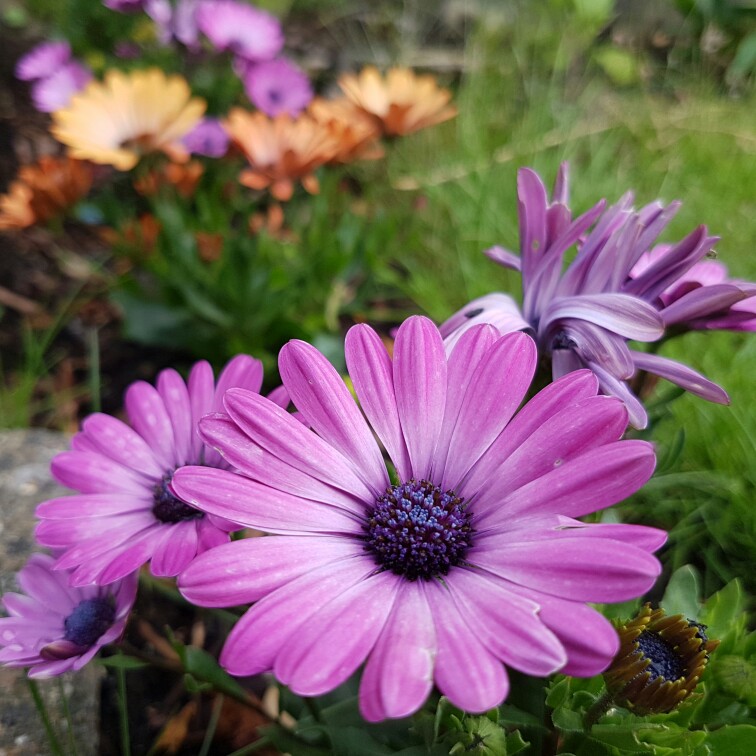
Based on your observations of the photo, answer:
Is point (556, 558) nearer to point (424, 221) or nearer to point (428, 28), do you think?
point (424, 221)

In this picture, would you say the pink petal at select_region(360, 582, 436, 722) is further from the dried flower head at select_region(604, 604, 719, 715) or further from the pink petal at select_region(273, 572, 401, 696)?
the dried flower head at select_region(604, 604, 719, 715)

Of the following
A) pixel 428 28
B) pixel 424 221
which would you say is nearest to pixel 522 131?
pixel 424 221

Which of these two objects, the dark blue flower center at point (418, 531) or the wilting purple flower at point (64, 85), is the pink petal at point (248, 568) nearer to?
the dark blue flower center at point (418, 531)

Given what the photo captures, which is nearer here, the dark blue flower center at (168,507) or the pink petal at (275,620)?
the pink petal at (275,620)

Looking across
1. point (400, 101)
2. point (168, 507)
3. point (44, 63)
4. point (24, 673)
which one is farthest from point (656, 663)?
point (44, 63)

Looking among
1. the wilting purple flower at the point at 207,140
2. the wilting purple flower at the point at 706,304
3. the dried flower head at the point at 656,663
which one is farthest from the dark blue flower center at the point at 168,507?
the wilting purple flower at the point at 207,140

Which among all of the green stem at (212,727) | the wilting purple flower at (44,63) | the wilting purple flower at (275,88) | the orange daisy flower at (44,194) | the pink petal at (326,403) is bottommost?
the green stem at (212,727)

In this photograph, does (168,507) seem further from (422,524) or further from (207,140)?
(207,140)

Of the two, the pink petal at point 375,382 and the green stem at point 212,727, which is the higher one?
Result: the pink petal at point 375,382
